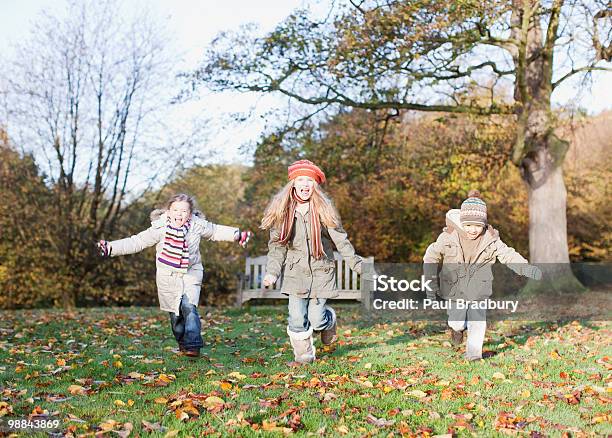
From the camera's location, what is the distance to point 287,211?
20.9ft

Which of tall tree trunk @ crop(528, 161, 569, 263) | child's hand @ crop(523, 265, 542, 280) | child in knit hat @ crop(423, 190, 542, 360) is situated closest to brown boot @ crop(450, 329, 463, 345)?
child in knit hat @ crop(423, 190, 542, 360)

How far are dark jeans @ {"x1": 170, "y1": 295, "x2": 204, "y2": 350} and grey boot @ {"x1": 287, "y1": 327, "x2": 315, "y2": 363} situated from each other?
1.01 metres

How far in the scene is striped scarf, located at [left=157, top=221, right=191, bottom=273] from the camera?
22.2 ft

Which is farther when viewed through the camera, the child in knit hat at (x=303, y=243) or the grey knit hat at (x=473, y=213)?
the grey knit hat at (x=473, y=213)

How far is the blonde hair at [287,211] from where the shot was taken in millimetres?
6309

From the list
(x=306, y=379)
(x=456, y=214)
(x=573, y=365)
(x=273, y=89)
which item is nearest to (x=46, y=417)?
(x=306, y=379)

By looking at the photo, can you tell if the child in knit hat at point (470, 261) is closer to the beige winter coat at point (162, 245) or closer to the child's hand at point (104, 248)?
the beige winter coat at point (162, 245)

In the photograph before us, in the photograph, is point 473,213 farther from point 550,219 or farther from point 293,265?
point 550,219

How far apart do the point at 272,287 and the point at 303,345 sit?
24.2ft

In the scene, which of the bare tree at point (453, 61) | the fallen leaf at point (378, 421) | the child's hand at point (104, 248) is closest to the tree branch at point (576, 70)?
the bare tree at point (453, 61)

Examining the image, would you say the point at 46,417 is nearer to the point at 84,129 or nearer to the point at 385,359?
the point at 385,359

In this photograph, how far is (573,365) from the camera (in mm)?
6504

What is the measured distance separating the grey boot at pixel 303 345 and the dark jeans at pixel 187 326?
39.7 inches

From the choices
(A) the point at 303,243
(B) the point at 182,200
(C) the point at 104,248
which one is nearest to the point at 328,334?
(A) the point at 303,243
